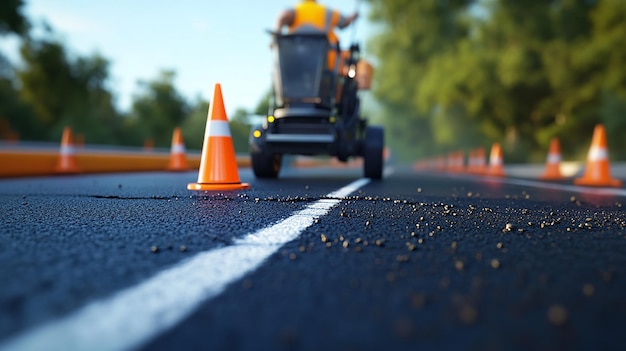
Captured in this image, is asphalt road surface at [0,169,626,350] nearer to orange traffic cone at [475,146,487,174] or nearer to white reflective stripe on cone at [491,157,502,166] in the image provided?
white reflective stripe on cone at [491,157,502,166]

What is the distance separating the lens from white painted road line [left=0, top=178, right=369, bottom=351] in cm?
130

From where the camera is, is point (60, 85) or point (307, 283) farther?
point (60, 85)

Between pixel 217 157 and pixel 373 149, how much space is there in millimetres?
3495

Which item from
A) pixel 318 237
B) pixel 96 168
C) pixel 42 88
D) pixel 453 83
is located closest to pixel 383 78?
pixel 453 83

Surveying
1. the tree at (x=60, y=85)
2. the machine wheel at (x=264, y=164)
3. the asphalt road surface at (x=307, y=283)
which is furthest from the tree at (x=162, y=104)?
the asphalt road surface at (x=307, y=283)

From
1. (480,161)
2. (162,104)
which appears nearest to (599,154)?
(480,161)

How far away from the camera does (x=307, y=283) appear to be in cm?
182

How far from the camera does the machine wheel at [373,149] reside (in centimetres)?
854

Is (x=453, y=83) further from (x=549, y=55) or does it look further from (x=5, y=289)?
(x=5, y=289)

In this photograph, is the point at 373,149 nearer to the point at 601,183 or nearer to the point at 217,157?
the point at 217,157

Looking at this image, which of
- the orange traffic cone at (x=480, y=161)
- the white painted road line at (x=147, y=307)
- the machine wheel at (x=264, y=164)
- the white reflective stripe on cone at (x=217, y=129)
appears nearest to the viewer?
→ the white painted road line at (x=147, y=307)

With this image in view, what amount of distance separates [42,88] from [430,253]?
3720 cm

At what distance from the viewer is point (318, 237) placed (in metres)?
2.65

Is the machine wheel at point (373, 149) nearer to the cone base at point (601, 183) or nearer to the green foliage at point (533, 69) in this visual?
the cone base at point (601, 183)
